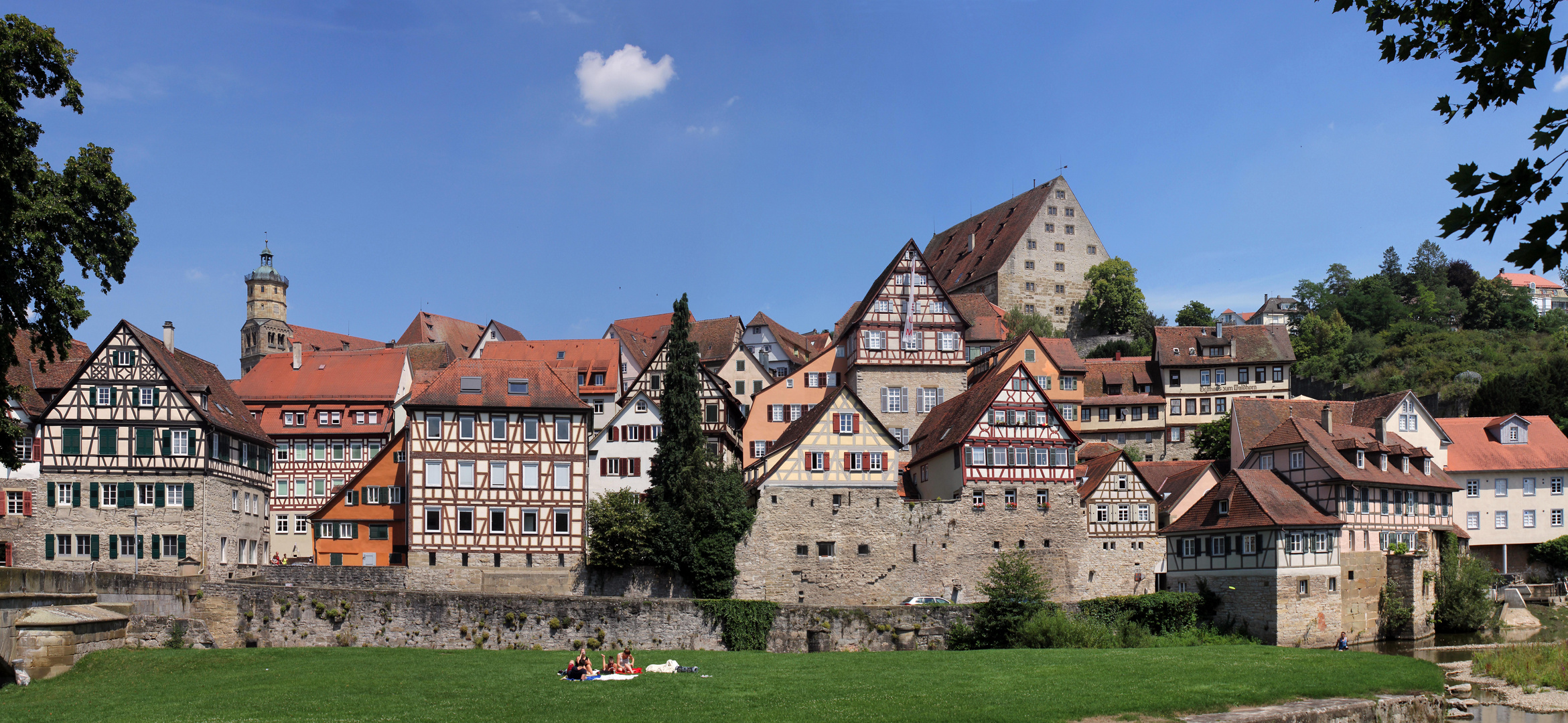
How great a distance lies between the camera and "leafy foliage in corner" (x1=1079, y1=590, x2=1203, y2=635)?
41.7 meters

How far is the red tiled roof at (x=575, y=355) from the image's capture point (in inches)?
2539

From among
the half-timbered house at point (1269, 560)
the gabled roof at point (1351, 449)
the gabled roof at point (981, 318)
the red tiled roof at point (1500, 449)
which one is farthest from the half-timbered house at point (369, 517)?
the red tiled roof at point (1500, 449)

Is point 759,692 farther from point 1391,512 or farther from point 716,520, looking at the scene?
point 1391,512

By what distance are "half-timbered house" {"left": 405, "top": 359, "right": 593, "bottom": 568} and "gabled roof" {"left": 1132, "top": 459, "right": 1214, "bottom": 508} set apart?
22.6 m

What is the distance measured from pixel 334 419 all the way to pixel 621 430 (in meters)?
15.6

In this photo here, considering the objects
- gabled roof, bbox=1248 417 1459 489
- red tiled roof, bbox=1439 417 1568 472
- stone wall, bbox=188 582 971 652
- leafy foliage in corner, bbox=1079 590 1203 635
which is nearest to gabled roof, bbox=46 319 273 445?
stone wall, bbox=188 582 971 652

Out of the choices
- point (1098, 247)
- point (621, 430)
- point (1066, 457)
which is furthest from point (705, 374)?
point (1098, 247)

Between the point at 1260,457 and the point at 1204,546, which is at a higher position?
the point at 1260,457

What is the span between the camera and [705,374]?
5809 cm

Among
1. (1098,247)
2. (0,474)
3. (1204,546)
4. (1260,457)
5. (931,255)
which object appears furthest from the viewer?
(931,255)

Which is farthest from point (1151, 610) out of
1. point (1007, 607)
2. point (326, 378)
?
point (326, 378)

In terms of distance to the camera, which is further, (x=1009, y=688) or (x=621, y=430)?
(x=621, y=430)

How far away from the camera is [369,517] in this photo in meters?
48.3

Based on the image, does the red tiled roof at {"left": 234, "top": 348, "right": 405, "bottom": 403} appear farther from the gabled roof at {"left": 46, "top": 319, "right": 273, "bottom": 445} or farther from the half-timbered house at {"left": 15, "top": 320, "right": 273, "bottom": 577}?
the half-timbered house at {"left": 15, "top": 320, "right": 273, "bottom": 577}
